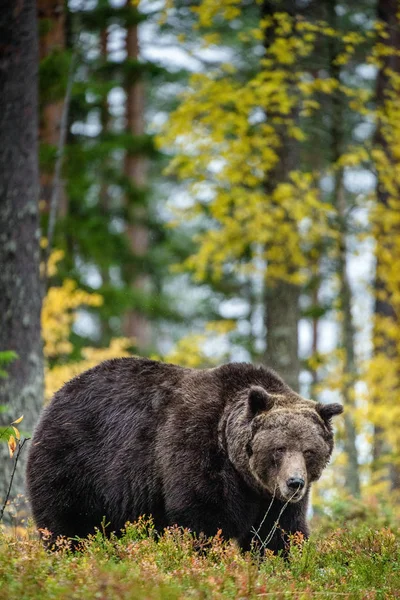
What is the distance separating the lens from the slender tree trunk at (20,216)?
33.3 ft

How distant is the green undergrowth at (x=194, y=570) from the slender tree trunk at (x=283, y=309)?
6.72 m

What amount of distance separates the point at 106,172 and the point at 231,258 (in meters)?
7.50

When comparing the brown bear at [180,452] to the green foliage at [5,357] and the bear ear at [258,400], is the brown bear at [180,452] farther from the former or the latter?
the green foliage at [5,357]

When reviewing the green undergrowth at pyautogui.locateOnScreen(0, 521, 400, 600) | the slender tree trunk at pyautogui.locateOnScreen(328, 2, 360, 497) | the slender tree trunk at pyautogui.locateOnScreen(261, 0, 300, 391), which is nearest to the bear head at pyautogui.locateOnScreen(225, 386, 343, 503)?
the green undergrowth at pyautogui.locateOnScreen(0, 521, 400, 600)

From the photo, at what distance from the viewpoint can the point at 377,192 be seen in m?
16.4

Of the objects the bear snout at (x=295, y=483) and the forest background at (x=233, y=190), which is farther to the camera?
the forest background at (x=233, y=190)

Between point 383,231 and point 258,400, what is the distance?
9.67 metres

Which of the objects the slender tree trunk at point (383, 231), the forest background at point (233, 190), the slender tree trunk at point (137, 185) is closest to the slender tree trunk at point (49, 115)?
the forest background at point (233, 190)

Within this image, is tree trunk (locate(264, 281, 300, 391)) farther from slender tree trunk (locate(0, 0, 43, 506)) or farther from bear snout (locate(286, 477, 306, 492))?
bear snout (locate(286, 477, 306, 492))

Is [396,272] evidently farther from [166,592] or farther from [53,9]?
[166,592]

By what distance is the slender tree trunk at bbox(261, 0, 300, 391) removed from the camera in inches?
523

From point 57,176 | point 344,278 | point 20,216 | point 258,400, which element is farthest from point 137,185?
point 258,400

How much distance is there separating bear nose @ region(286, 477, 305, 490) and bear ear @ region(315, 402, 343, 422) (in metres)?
0.73

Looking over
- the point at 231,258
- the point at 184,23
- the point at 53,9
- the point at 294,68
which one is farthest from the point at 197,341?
the point at 184,23
